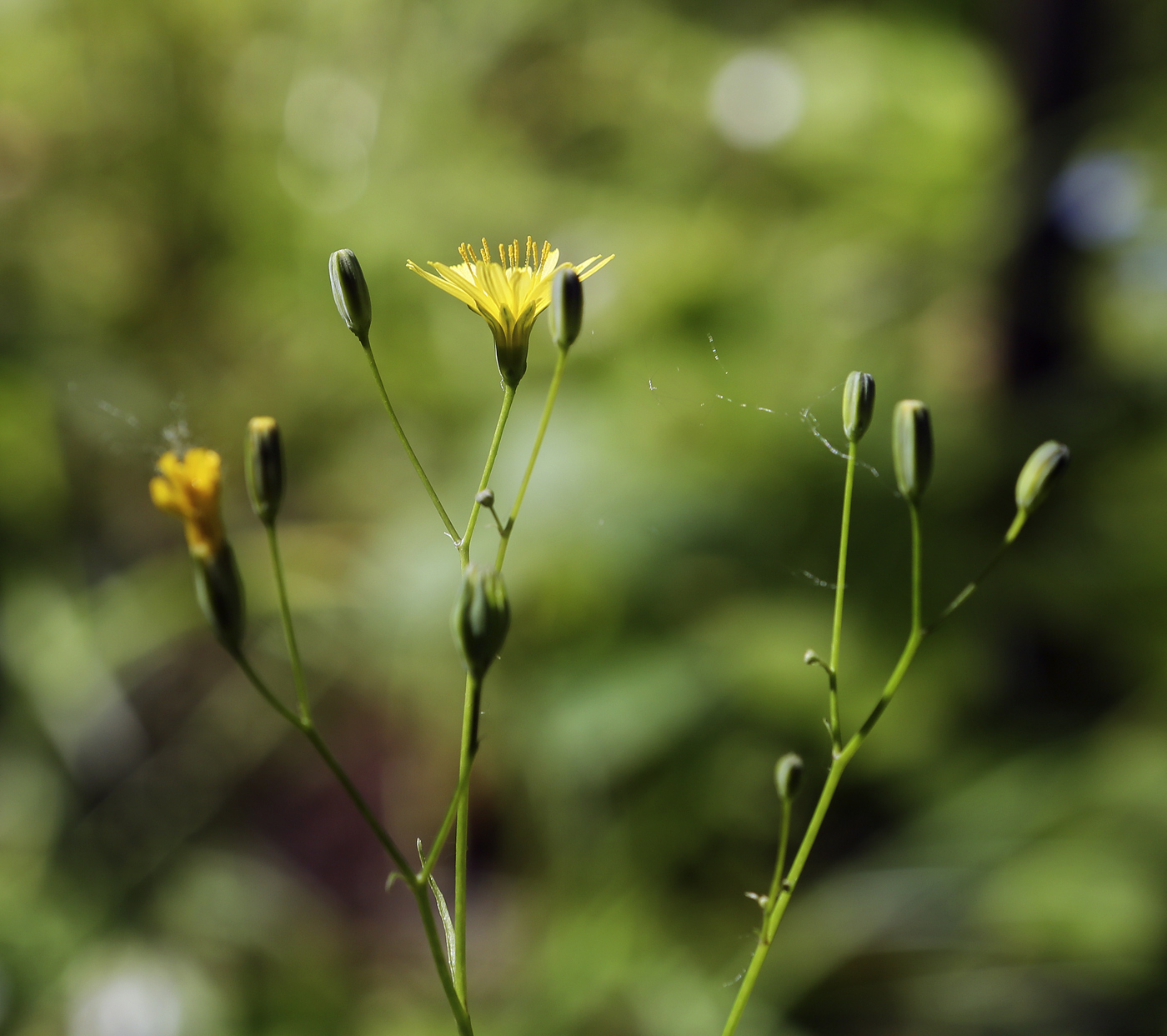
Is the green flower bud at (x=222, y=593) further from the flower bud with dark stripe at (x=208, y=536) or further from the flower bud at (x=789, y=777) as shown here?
the flower bud at (x=789, y=777)

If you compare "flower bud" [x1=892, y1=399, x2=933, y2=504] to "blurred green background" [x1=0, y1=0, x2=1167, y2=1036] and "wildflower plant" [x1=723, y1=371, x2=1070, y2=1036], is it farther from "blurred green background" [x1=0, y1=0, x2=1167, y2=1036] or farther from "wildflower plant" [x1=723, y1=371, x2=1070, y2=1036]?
"blurred green background" [x1=0, y1=0, x2=1167, y2=1036]

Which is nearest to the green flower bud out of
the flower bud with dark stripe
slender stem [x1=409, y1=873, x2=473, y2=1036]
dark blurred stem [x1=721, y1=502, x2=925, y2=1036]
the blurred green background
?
the flower bud with dark stripe

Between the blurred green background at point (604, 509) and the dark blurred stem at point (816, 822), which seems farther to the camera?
the blurred green background at point (604, 509)

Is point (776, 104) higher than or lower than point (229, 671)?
higher

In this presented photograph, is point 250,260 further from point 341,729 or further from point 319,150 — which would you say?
point 341,729

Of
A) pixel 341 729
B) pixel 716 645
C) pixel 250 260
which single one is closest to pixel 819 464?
pixel 716 645

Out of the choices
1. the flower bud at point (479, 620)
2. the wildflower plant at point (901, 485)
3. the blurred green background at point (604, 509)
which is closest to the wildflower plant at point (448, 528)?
the flower bud at point (479, 620)
